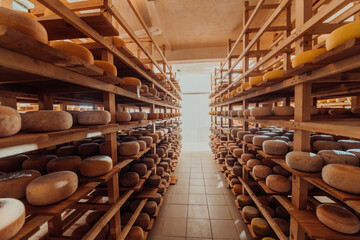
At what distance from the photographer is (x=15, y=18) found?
2.31ft

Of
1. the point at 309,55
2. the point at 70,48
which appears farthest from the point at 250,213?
the point at 70,48

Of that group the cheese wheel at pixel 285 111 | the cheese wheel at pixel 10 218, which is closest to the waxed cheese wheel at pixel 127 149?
the cheese wheel at pixel 10 218

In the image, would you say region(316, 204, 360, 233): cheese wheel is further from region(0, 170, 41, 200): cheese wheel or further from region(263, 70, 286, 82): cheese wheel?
region(0, 170, 41, 200): cheese wheel

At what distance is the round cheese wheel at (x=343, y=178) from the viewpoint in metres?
0.93

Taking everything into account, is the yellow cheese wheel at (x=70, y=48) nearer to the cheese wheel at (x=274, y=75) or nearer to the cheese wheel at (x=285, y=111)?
the cheese wheel at (x=274, y=75)

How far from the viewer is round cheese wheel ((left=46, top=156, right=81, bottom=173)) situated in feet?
4.19

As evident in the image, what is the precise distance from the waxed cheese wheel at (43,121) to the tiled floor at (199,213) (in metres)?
2.16

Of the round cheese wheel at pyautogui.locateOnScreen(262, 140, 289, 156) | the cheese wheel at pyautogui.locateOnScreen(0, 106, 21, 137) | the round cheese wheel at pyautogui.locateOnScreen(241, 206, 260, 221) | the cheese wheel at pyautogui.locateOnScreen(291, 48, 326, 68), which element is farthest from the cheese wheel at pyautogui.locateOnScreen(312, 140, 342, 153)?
the cheese wheel at pyautogui.locateOnScreen(0, 106, 21, 137)

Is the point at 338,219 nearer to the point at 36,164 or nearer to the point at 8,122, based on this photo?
the point at 8,122

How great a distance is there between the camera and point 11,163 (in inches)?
54.3

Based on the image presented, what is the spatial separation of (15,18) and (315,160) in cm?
216

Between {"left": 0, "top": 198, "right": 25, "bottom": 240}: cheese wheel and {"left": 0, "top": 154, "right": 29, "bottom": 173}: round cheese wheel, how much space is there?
0.92 m

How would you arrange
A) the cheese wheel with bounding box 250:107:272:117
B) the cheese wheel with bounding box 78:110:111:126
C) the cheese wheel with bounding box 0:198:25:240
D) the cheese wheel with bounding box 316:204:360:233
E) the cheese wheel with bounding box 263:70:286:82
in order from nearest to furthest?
the cheese wheel with bounding box 0:198:25:240 < the cheese wheel with bounding box 316:204:360:233 < the cheese wheel with bounding box 78:110:111:126 < the cheese wheel with bounding box 263:70:286:82 < the cheese wheel with bounding box 250:107:272:117

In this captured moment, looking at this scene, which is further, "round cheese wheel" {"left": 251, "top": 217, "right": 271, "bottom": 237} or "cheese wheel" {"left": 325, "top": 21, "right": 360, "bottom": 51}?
"round cheese wheel" {"left": 251, "top": 217, "right": 271, "bottom": 237}
